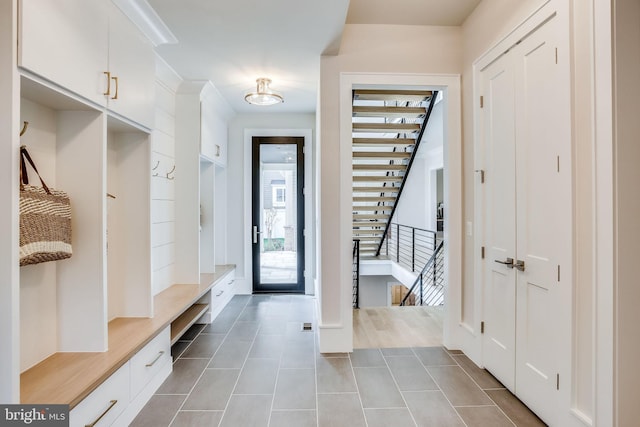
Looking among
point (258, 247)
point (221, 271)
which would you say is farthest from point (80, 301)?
point (258, 247)

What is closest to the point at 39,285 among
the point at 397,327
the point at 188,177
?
the point at 188,177

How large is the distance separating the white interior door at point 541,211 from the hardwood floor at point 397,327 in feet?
3.61

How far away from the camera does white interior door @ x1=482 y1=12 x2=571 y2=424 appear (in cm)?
179

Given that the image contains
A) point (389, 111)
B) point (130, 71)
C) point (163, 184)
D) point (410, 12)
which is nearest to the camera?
point (130, 71)

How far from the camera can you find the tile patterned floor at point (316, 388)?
1.96m

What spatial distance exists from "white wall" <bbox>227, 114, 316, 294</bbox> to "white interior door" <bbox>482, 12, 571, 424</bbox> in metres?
2.76

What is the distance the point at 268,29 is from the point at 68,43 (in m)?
1.38

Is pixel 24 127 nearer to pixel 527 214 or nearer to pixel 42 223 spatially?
pixel 42 223

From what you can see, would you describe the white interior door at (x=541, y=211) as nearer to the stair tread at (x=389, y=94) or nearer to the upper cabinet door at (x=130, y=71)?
the stair tread at (x=389, y=94)

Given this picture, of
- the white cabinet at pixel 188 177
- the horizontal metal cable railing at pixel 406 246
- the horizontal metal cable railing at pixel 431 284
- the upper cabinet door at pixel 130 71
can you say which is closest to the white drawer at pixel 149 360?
the white cabinet at pixel 188 177

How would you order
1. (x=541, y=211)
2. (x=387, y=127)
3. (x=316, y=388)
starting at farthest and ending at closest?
(x=387, y=127)
(x=316, y=388)
(x=541, y=211)

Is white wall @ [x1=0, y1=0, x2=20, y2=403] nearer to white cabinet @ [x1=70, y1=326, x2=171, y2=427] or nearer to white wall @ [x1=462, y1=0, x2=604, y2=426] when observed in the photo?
white cabinet @ [x1=70, y1=326, x2=171, y2=427]

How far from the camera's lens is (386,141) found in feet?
14.5

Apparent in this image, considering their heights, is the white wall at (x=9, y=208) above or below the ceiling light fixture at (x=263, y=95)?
below
